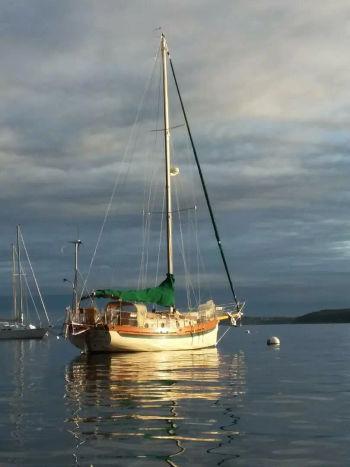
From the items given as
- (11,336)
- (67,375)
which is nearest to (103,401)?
(67,375)

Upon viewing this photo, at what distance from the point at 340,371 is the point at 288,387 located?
1060cm

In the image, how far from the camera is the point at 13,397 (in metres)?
26.2

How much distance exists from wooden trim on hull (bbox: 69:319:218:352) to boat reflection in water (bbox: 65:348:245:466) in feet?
36.5

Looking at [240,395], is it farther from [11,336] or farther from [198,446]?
[11,336]

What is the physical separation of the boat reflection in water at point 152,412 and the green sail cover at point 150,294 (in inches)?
489

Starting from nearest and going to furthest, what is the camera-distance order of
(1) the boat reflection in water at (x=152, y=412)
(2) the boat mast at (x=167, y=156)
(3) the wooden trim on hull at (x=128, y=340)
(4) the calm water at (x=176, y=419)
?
(4) the calm water at (x=176, y=419) < (1) the boat reflection in water at (x=152, y=412) < (3) the wooden trim on hull at (x=128, y=340) < (2) the boat mast at (x=167, y=156)

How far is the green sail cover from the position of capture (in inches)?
2057

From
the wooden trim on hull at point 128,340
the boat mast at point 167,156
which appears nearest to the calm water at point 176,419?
the wooden trim on hull at point 128,340

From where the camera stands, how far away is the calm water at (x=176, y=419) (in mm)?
14695

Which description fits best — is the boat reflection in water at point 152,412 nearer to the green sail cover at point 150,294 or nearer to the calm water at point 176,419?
the calm water at point 176,419

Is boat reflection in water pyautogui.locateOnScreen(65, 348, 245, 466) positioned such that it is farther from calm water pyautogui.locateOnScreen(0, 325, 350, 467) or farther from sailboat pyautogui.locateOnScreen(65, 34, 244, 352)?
sailboat pyautogui.locateOnScreen(65, 34, 244, 352)

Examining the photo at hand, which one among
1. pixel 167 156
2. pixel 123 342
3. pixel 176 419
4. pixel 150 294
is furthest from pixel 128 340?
pixel 176 419

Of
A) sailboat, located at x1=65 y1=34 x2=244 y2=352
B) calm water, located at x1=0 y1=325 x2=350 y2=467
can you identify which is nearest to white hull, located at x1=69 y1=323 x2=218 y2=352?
sailboat, located at x1=65 y1=34 x2=244 y2=352

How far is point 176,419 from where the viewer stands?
19328mm
